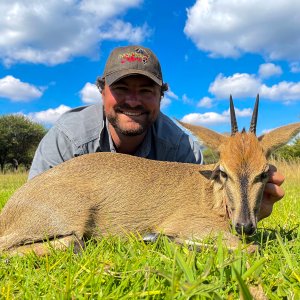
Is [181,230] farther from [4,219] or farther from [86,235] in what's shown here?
[4,219]

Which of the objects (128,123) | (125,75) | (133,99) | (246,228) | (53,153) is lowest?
(246,228)

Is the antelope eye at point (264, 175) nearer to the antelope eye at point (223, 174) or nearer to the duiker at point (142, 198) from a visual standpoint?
the duiker at point (142, 198)

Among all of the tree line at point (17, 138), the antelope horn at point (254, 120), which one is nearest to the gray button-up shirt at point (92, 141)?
the antelope horn at point (254, 120)

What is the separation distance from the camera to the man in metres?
6.87

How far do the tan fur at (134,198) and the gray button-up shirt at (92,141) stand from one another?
1.61 m

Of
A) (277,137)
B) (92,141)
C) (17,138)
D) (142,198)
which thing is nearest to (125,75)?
(92,141)

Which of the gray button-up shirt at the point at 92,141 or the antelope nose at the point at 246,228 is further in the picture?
the gray button-up shirt at the point at 92,141

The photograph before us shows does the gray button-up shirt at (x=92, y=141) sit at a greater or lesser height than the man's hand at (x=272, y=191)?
→ greater

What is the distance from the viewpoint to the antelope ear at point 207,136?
17.7 ft

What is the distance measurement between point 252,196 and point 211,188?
→ 39.3 inches

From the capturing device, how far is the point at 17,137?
51.8m

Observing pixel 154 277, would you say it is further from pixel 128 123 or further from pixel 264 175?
pixel 128 123

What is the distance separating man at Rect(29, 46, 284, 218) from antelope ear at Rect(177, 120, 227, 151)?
60.4 inches

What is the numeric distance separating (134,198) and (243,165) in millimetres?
1489
